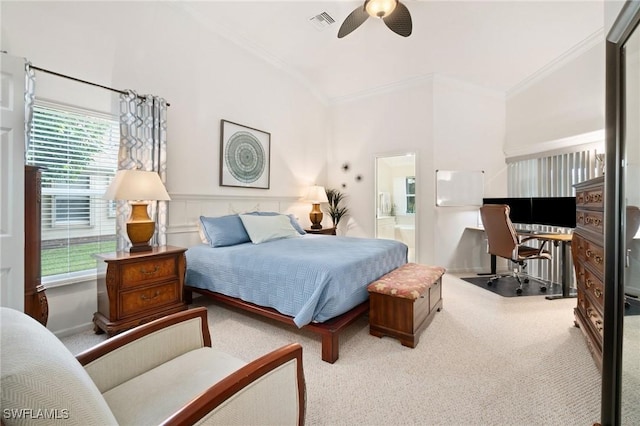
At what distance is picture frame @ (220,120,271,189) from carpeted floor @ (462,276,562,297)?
3.39 meters

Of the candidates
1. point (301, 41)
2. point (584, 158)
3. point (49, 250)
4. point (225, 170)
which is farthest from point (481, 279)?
point (49, 250)

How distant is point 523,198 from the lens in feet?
14.0

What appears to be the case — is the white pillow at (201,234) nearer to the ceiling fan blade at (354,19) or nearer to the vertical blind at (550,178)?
the ceiling fan blade at (354,19)

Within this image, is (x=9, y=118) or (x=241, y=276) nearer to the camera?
(x=9, y=118)

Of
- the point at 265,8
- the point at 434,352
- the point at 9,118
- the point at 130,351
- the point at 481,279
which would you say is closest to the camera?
the point at 130,351

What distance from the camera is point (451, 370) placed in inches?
73.5

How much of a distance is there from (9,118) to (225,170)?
80.8 inches

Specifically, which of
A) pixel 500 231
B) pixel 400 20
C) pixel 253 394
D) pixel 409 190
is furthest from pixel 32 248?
pixel 409 190

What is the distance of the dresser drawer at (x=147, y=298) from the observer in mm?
2226

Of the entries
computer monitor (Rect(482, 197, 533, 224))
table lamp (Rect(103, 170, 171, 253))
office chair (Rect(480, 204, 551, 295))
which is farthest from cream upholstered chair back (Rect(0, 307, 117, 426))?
computer monitor (Rect(482, 197, 533, 224))

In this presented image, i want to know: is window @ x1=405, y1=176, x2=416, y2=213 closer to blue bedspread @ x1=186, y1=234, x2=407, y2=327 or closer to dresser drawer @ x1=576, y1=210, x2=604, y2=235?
blue bedspread @ x1=186, y1=234, x2=407, y2=327

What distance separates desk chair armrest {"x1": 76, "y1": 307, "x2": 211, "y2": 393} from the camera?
40.3 inches

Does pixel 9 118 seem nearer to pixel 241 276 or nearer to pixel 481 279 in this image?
pixel 241 276

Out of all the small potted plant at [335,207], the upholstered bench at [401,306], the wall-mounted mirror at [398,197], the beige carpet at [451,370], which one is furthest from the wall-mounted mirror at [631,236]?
the wall-mounted mirror at [398,197]
